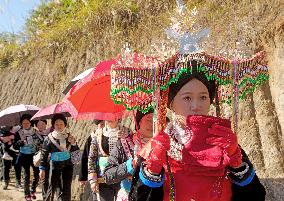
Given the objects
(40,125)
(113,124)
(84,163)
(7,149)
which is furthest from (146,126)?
(7,149)

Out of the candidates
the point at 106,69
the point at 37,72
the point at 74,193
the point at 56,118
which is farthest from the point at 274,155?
the point at 37,72

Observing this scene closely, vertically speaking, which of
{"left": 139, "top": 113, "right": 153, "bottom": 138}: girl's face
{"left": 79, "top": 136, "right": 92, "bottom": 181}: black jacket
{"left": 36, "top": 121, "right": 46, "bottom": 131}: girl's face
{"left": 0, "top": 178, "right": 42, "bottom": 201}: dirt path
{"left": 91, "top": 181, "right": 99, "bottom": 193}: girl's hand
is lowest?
{"left": 0, "top": 178, "right": 42, "bottom": 201}: dirt path

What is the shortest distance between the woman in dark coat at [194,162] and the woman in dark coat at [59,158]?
5.54 metres

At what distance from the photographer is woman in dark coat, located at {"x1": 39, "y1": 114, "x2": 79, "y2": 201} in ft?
25.5

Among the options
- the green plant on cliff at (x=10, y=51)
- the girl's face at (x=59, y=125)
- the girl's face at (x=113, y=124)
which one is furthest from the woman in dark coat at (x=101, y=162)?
the green plant on cliff at (x=10, y=51)

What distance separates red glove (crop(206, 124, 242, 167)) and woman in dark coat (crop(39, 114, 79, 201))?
573 centimetres

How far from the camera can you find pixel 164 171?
240 cm

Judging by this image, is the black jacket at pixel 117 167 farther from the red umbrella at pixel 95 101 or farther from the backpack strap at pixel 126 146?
the red umbrella at pixel 95 101

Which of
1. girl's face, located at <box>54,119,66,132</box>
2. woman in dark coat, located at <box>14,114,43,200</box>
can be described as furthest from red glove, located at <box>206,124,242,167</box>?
woman in dark coat, located at <box>14,114,43,200</box>

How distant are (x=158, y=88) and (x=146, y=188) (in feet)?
1.82

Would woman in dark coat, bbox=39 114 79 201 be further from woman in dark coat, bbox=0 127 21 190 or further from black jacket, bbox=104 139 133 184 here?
black jacket, bbox=104 139 133 184

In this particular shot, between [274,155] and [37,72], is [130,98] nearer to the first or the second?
[274,155]

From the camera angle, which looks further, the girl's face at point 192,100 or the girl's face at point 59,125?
the girl's face at point 59,125

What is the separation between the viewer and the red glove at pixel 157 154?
230 cm
